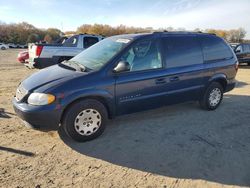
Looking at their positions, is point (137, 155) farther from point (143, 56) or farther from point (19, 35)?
point (19, 35)

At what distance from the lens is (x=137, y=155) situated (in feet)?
13.1

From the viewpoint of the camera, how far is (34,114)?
13.0ft

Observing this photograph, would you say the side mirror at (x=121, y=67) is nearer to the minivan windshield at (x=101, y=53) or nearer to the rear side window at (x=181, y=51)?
the minivan windshield at (x=101, y=53)

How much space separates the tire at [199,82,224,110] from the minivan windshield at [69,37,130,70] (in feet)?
7.97

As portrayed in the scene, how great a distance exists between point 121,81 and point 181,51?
1699 millimetres

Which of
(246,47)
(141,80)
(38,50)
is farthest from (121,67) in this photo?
(246,47)

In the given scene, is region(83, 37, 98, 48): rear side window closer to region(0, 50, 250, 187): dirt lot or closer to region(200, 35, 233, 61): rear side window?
region(0, 50, 250, 187): dirt lot

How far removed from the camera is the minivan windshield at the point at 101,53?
184 inches

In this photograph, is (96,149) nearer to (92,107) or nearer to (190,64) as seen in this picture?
(92,107)

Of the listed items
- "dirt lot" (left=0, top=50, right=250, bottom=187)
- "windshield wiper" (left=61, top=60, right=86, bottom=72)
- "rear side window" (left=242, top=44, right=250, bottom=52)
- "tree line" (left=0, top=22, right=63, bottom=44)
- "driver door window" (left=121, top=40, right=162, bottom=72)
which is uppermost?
"tree line" (left=0, top=22, right=63, bottom=44)

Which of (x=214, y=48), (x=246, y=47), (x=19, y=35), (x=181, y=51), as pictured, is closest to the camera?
(x=181, y=51)

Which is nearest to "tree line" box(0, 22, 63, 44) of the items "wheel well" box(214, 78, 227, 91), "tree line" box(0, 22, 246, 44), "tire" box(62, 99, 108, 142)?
"tree line" box(0, 22, 246, 44)

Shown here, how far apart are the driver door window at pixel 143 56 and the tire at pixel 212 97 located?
170cm

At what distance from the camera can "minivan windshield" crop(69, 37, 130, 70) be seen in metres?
4.67
